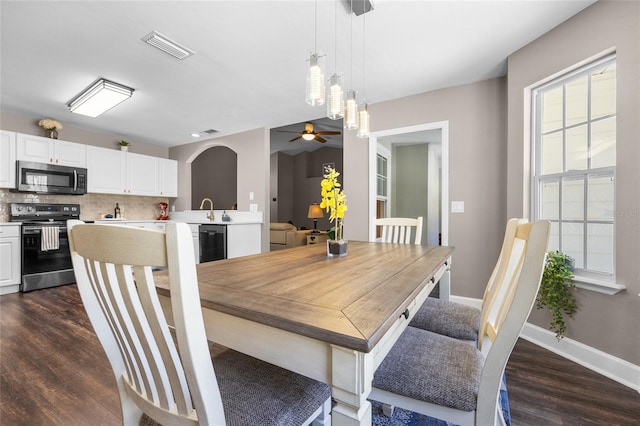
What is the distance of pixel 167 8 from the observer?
1929 millimetres

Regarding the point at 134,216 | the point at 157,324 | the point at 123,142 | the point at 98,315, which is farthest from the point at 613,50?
the point at 134,216

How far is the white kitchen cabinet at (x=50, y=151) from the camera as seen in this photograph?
376cm

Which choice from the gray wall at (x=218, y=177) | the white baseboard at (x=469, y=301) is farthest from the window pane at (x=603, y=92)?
the gray wall at (x=218, y=177)

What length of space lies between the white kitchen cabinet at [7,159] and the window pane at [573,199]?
6104 mm

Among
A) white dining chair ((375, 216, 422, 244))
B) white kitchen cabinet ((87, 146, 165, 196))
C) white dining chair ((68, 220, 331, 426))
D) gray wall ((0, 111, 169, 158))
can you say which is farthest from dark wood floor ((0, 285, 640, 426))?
gray wall ((0, 111, 169, 158))

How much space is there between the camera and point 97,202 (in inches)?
190

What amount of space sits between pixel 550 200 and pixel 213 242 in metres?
4.17

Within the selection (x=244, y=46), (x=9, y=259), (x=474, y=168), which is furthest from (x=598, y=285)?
(x=9, y=259)

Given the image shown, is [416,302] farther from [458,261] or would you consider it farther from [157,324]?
[458,261]

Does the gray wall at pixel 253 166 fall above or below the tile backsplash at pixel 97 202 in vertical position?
above

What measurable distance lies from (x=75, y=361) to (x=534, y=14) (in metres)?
4.05

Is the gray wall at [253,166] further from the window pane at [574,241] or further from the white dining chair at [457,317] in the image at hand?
the window pane at [574,241]

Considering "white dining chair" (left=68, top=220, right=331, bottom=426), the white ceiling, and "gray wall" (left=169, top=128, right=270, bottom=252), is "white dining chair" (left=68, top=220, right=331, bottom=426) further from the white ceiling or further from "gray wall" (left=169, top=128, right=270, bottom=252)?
"gray wall" (left=169, top=128, right=270, bottom=252)

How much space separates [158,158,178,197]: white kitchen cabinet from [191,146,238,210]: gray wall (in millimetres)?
525
